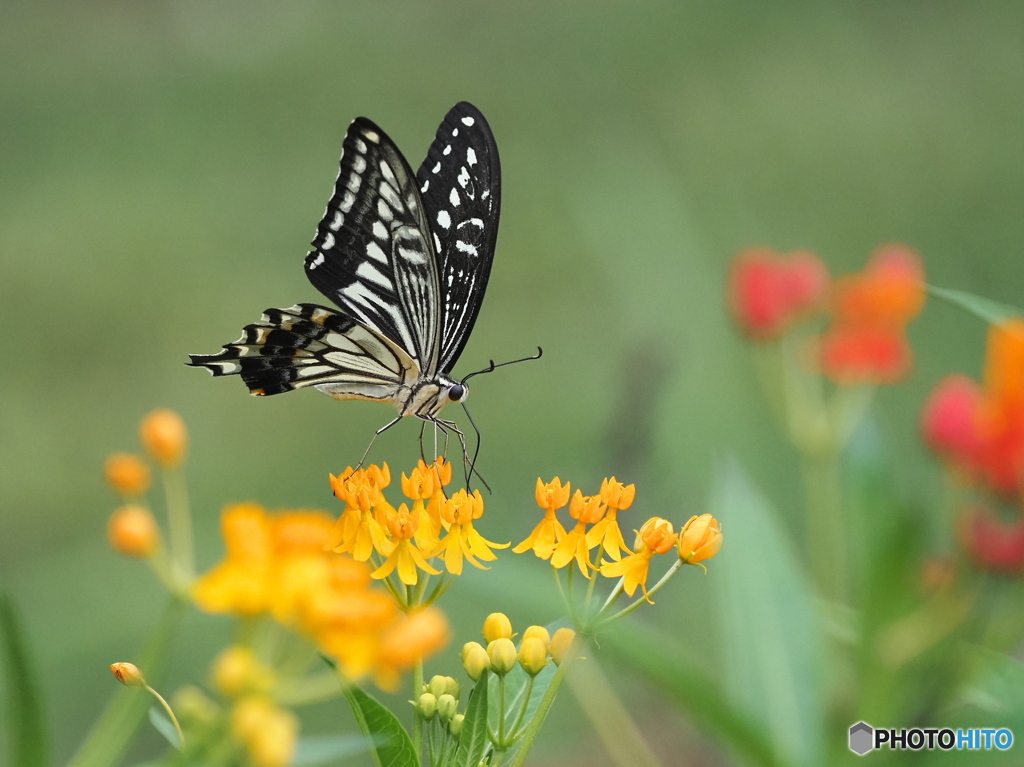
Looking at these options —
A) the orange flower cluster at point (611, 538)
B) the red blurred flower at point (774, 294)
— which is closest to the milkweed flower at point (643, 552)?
the orange flower cluster at point (611, 538)

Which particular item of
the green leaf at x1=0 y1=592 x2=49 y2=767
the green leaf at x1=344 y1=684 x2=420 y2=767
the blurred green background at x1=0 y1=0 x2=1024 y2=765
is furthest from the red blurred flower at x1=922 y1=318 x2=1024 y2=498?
the blurred green background at x1=0 y1=0 x2=1024 y2=765

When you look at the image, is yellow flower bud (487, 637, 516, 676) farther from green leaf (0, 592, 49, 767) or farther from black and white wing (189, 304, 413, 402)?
black and white wing (189, 304, 413, 402)

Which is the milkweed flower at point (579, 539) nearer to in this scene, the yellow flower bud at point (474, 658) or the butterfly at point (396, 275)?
the yellow flower bud at point (474, 658)

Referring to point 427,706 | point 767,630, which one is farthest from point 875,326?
point 427,706

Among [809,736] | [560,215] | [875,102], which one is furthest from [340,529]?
[875,102]

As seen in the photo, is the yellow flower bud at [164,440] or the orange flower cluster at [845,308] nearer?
the yellow flower bud at [164,440]

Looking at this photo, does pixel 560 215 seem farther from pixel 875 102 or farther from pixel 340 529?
pixel 340 529

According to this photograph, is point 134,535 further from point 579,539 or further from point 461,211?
point 461,211
